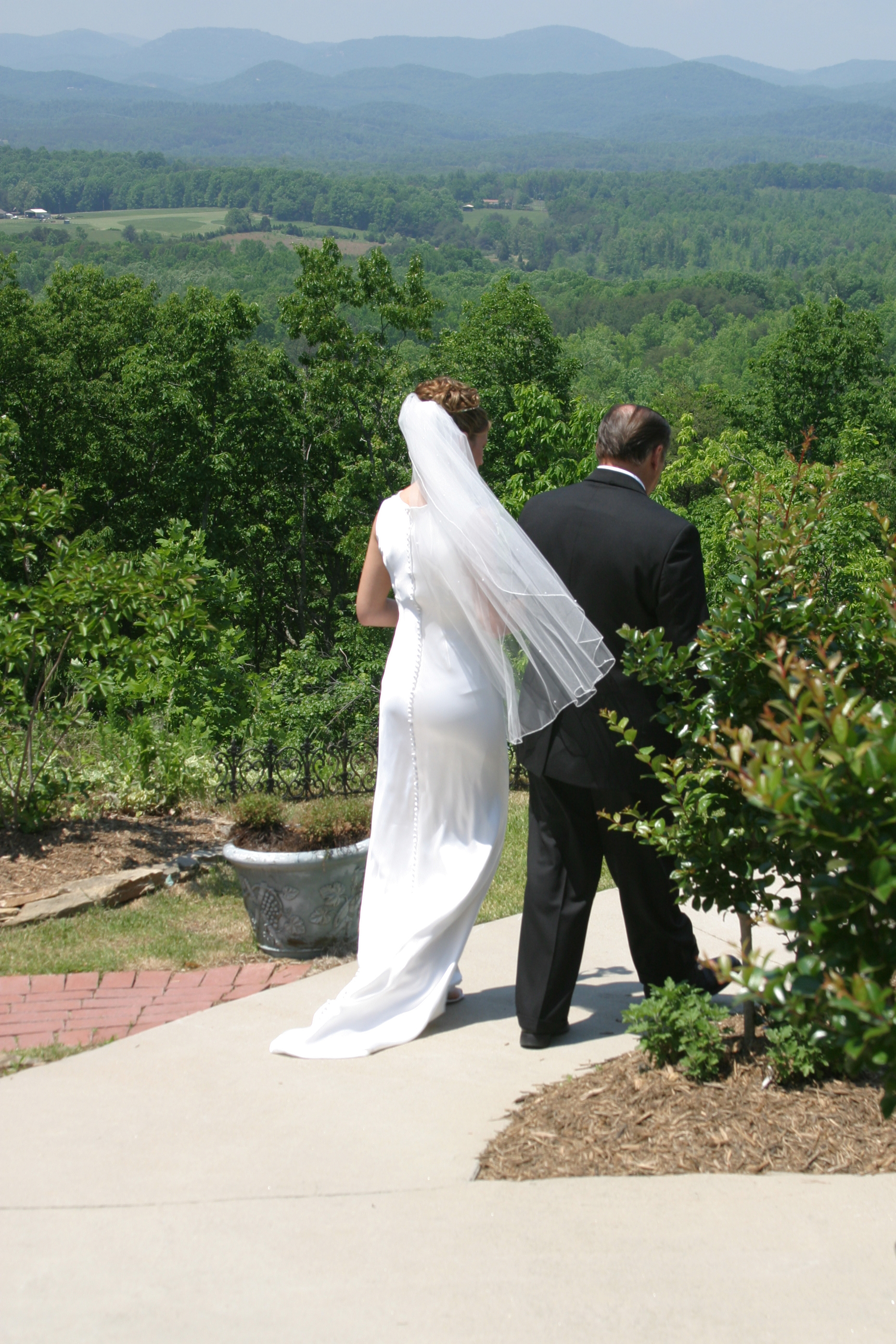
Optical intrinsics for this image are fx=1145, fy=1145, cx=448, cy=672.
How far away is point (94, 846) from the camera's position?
19.7 ft

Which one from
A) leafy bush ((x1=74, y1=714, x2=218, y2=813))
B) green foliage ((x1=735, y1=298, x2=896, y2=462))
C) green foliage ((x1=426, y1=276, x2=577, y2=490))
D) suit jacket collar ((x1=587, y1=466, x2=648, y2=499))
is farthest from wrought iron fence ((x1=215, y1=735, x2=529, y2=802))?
green foliage ((x1=735, y1=298, x2=896, y2=462))

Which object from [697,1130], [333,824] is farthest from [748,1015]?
[333,824]

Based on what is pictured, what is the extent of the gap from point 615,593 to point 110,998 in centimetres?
241

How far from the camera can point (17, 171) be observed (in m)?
197

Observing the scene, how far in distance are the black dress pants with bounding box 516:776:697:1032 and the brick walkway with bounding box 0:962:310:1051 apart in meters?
1.19

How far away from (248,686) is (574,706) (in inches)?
267

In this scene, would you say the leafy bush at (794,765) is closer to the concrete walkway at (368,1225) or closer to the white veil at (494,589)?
the white veil at (494,589)

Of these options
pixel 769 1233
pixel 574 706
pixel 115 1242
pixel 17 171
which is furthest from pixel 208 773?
pixel 17 171

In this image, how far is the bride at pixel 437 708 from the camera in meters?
3.72

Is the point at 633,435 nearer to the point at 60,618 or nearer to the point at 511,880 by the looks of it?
the point at 511,880

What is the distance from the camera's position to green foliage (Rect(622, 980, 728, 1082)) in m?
3.20

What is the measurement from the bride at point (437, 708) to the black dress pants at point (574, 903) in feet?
0.98

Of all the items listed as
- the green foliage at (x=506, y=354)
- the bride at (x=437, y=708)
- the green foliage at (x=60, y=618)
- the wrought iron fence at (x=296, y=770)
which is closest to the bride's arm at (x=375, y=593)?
the bride at (x=437, y=708)

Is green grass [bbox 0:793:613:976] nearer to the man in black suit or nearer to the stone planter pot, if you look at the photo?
the stone planter pot
